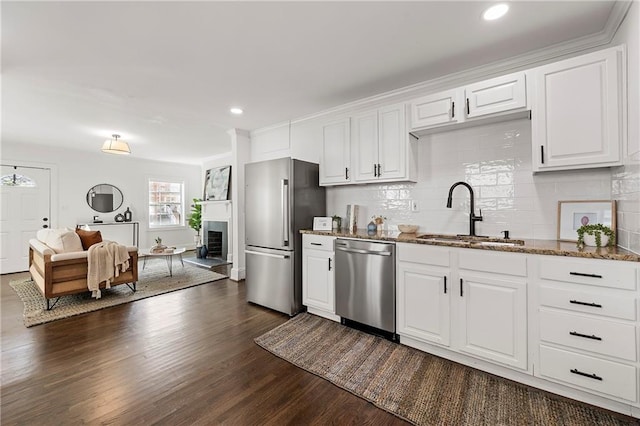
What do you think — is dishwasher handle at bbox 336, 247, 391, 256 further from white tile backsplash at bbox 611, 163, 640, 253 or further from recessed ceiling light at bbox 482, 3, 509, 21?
recessed ceiling light at bbox 482, 3, 509, 21

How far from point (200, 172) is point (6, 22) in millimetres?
6551

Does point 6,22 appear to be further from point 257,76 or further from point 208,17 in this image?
point 257,76

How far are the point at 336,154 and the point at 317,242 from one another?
43.1 inches

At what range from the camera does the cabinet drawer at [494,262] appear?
6.12ft

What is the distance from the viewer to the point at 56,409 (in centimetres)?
169

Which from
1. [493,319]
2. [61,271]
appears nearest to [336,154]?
[493,319]

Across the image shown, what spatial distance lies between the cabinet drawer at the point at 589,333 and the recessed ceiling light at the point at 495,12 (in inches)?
79.1

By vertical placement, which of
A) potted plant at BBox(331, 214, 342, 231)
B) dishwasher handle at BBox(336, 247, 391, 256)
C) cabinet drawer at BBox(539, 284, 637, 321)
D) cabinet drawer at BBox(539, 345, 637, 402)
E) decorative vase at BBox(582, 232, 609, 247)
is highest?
potted plant at BBox(331, 214, 342, 231)

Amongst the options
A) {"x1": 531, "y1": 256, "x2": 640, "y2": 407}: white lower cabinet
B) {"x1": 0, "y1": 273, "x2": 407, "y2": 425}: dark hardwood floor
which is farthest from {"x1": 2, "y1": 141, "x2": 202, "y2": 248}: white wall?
{"x1": 531, "y1": 256, "x2": 640, "y2": 407}: white lower cabinet

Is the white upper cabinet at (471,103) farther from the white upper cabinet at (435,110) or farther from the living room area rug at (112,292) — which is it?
the living room area rug at (112,292)

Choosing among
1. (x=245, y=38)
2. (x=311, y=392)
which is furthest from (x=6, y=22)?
(x=311, y=392)

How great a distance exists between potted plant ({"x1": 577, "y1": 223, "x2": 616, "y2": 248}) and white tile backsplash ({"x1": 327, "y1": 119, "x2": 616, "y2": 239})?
32 centimetres

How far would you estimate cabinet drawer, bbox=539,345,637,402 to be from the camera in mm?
1546

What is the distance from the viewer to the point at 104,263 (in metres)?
3.66
